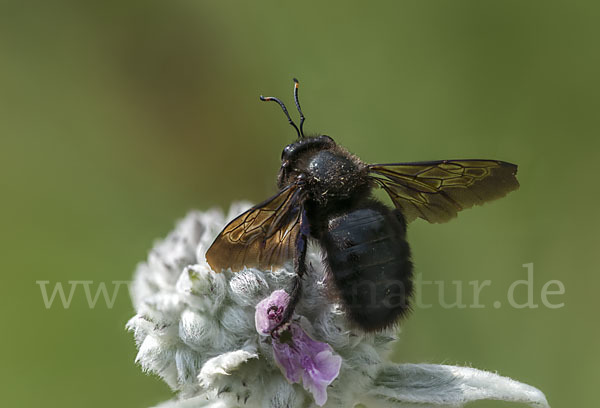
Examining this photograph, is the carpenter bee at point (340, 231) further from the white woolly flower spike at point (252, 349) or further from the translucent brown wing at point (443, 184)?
the white woolly flower spike at point (252, 349)

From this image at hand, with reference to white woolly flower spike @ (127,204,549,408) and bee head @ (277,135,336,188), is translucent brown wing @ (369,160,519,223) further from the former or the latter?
white woolly flower spike @ (127,204,549,408)

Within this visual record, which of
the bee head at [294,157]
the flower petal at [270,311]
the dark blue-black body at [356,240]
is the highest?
the bee head at [294,157]

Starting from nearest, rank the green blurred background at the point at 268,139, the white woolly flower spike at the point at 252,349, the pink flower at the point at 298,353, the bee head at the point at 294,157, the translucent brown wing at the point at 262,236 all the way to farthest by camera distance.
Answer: the translucent brown wing at the point at 262,236
the pink flower at the point at 298,353
the white woolly flower spike at the point at 252,349
the bee head at the point at 294,157
the green blurred background at the point at 268,139

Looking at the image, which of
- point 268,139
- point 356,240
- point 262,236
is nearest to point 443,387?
point 356,240

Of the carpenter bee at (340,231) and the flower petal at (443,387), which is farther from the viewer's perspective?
the flower petal at (443,387)

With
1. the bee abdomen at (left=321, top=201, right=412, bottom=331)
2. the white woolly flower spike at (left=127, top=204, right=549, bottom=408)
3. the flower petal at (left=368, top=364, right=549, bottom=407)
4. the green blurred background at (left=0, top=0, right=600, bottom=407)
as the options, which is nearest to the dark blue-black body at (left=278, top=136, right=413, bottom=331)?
the bee abdomen at (left=321, top=201, right=412, bottom=331)

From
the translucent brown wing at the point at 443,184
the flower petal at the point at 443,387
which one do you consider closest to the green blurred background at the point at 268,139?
the flower petal at the point at 443,387

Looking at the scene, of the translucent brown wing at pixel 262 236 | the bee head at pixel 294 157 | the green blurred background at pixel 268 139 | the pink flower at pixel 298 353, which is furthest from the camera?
the green blurred background at pixel 268 139

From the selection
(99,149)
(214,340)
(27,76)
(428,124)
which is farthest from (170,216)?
(214,340)
